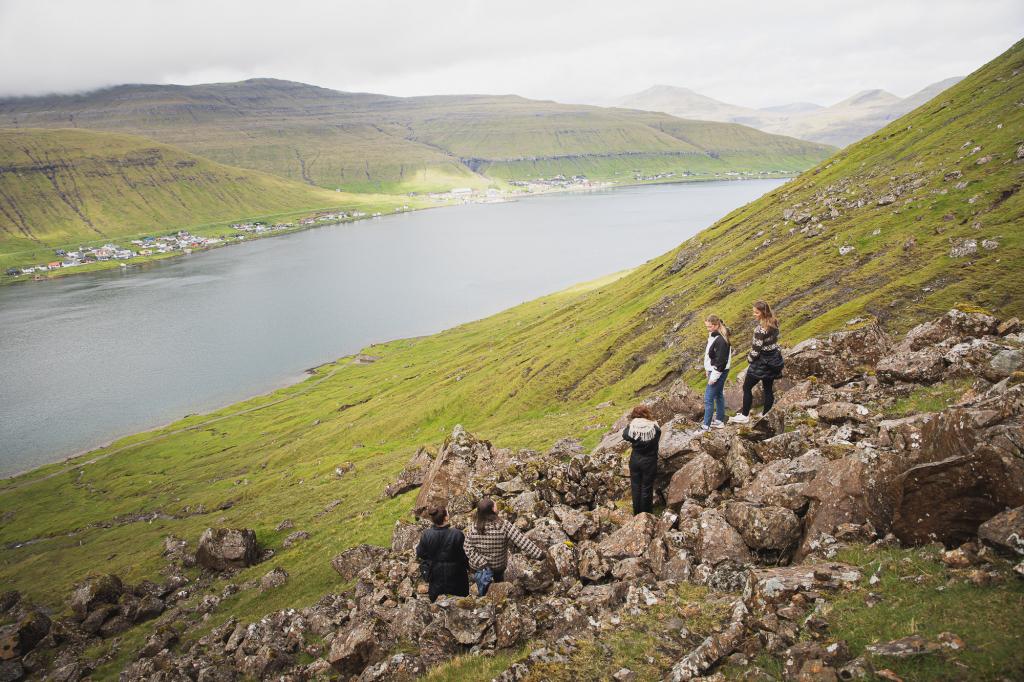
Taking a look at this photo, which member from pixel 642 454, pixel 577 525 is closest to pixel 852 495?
pixel 642 454

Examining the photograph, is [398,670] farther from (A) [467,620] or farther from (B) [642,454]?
(B) [642,454]

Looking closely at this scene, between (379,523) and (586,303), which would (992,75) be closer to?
(586,303)

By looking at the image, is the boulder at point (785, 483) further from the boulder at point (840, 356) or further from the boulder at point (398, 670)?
the boulder at point (398, 670)

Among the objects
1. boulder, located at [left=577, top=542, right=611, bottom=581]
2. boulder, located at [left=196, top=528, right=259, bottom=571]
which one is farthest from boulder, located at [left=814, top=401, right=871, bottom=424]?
boulder, located at [left=196, top=528, right=259, bottom=571]

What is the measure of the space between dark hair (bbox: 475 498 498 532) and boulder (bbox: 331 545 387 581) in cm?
1395

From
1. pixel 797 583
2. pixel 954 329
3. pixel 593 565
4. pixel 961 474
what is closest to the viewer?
pixel 961 474

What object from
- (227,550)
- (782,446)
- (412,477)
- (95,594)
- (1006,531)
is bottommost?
(95,594)

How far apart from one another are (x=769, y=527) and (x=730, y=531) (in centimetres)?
98

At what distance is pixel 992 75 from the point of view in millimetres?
73812

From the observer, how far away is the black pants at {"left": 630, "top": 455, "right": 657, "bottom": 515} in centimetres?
1720

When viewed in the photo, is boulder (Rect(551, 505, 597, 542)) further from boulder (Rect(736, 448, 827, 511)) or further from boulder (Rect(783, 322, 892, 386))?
boulder (Rect(783, 322, 892, 386))

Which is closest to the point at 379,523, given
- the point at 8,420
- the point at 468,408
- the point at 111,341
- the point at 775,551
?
the point at 775,551

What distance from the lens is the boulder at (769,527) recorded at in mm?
13562

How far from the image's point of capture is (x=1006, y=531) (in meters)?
8.97
